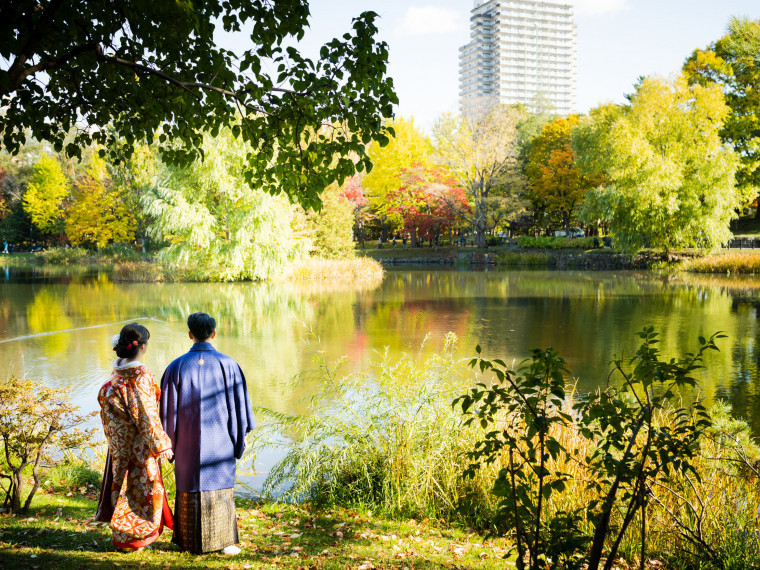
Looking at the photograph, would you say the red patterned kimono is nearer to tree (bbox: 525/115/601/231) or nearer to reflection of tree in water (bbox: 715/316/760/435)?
reflection of tree in water (bbox: 715/316/760/435)

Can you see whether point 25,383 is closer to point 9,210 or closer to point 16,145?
point 16,145

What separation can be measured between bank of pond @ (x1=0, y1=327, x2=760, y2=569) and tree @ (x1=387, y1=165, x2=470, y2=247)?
1409 inches

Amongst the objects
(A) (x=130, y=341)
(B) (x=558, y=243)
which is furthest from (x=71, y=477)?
(B) (x=558, y=243)

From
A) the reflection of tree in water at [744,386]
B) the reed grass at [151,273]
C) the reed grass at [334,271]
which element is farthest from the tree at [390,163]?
the reflection of tree in water at [744,386]

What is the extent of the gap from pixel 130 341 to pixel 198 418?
24.4 inches

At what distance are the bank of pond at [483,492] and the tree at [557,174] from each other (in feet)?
114

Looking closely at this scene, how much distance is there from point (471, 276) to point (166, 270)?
1490 cm

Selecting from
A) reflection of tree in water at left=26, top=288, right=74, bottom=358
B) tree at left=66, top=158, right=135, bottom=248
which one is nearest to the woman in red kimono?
reflection of tree in water at left=26, top=288, right=74, bottom=358

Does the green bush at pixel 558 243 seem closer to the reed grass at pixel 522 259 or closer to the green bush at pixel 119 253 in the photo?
the reed grass at pixel 522 259

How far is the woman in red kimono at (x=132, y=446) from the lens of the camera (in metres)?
3.63

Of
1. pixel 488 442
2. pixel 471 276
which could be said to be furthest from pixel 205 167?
pixel 488 442

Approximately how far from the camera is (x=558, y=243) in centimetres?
3997

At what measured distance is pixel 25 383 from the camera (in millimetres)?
4488

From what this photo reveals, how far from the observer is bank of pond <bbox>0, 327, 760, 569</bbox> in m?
2.73
